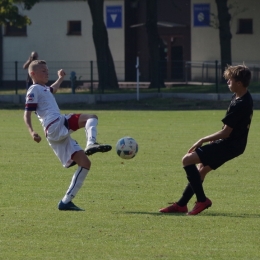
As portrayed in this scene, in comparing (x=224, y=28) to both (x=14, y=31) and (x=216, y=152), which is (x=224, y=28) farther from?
(x=216, y=152)

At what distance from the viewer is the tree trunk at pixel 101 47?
1358 inches

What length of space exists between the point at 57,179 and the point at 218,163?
3626 millimetres

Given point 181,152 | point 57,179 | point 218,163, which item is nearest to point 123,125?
point 181,152

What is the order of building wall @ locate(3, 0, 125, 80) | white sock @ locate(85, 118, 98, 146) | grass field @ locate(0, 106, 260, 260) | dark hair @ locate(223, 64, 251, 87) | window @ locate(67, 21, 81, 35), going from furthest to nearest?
1. window @ locate(67, 21, 81, 35)
2. building wall @ locate(3, 0, 125, 80)
3. white sock @ locate(85, 118, 98, 146)
4. dark hair @ locate(223, 64, 251, 87)
5. grass field @ locate(0, 106, 260, 260)

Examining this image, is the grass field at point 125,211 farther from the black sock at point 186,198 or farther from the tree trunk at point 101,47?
the tree trunk at point 101,47

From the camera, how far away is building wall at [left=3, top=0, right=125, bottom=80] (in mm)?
43625

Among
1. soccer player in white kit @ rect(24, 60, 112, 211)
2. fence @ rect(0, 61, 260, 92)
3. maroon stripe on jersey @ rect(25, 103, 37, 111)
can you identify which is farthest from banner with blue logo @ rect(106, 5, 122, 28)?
maroon stripe on jersey @ rect(25, 103, 37, 111)

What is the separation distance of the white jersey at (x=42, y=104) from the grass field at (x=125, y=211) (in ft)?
3.38

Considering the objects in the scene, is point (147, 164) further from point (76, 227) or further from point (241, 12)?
point (241, 12)

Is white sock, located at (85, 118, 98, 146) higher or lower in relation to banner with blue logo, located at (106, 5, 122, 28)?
lower

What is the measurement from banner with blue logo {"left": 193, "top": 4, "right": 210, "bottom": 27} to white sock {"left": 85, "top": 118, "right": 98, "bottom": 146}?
32909mm

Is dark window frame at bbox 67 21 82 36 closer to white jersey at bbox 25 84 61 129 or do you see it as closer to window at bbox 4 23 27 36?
window at bbox 4 23 27 36

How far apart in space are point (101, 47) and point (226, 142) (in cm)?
2832

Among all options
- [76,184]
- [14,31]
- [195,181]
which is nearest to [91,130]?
[76,184]
